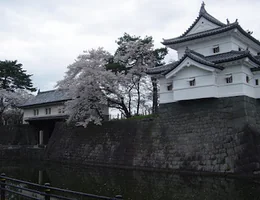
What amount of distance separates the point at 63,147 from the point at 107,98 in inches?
259

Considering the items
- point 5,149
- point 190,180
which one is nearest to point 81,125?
point 5,149

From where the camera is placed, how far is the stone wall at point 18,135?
31.6m

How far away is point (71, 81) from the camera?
23078 mm

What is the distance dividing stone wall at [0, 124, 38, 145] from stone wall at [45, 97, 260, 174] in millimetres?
12593

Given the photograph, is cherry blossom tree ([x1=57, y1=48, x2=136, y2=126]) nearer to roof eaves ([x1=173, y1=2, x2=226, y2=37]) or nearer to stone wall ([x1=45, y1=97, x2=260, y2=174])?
stone wall ([x1=45, y1=97, x2=260, y2=174])

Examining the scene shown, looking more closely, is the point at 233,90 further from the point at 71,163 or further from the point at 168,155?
the point at 71,163

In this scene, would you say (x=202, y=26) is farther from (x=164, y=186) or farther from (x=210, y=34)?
(x=164, y=186)

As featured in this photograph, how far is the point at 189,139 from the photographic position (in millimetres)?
16453

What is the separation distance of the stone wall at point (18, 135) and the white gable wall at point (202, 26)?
72.4 ft

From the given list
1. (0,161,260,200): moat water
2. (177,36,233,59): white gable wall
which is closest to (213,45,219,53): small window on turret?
(177,36,233,59): white gable wall

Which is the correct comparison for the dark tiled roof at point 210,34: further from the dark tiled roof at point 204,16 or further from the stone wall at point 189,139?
the stone wall at point 189,139

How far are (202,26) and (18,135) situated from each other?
23.6 m

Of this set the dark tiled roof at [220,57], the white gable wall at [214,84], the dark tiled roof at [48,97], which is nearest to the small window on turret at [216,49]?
the dark tiled roof at [220,57]

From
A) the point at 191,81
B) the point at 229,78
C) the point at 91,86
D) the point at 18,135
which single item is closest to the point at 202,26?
the point at 191,81
